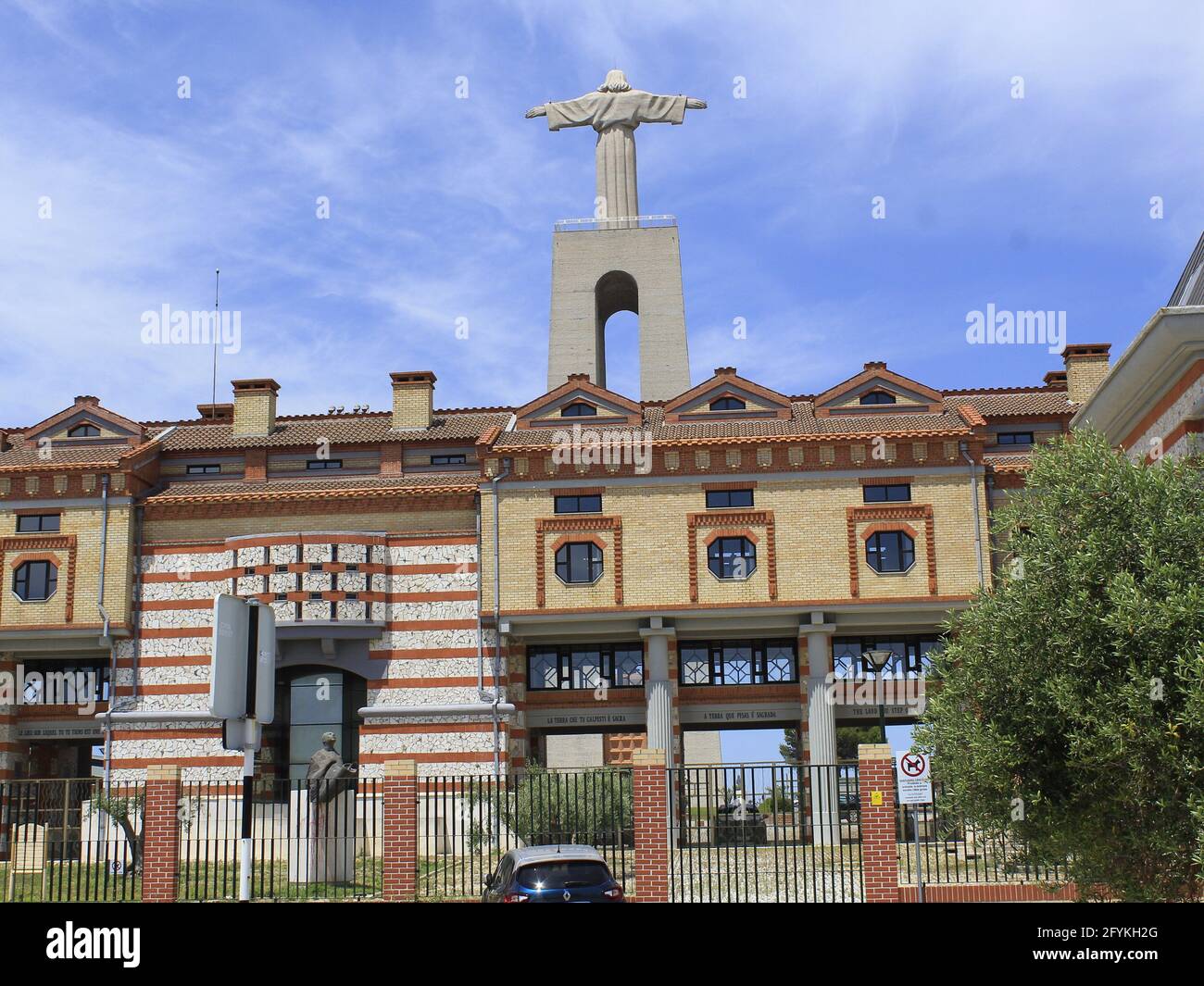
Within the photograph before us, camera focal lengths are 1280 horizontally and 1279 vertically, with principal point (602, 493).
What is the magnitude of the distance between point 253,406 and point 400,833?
29.6 metres

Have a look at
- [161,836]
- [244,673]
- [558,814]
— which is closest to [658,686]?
[558,814]

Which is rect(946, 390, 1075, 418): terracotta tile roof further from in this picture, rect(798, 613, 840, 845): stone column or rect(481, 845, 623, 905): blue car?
rect(481, 845, 623, 905): blue car

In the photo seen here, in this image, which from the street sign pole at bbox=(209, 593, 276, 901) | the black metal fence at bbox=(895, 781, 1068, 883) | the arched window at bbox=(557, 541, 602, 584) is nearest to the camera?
the street sign pole at bbox=(209, 593, 276, 901)

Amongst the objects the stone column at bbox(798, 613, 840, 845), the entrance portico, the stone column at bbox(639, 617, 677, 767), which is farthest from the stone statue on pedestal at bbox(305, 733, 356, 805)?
the stone column at bbox(798, 613, 840, 845)

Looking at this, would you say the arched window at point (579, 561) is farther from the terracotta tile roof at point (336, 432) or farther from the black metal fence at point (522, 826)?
the black metal fence at point (522, 826)

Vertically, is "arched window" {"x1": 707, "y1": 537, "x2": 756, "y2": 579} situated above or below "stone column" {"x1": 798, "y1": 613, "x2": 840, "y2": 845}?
above

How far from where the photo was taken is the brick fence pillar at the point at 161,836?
21.8 m

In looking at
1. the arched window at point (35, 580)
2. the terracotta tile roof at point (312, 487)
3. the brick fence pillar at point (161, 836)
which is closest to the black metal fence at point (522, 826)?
the brick fence pillar at point (161, 836)

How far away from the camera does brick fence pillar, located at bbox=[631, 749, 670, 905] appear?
68.2 ft

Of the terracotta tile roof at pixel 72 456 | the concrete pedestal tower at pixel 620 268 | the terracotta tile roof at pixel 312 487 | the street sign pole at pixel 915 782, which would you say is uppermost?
the concrete pedestal tower at pixel 620 268

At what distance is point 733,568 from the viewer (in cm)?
4206

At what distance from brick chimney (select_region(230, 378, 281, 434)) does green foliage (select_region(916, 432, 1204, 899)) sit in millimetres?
35772

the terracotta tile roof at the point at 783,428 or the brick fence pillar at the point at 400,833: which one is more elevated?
the terracotta tile roof at the point at 783,428
